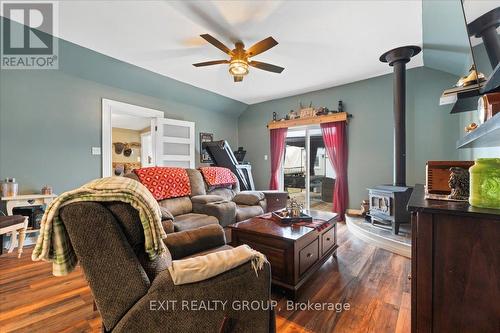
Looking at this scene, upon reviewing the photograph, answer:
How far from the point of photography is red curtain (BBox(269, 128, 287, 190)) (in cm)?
519

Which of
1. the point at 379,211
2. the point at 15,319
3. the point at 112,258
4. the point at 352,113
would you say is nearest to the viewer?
the point at 112,258

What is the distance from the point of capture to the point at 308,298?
175 centimetres

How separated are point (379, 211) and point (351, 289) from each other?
160 cm

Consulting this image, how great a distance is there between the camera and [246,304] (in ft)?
3.01

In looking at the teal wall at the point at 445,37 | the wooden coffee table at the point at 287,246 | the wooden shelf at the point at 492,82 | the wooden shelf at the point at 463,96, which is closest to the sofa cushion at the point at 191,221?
the wooden coffee table at the point at 287,246

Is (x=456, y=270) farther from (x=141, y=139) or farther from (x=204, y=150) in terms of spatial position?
(x=141, y=139)

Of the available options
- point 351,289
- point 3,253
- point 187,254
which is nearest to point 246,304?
point 187,254

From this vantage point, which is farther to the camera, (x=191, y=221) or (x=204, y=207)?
(x=204, y=207)

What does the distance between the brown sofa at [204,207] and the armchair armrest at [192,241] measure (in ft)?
1.79

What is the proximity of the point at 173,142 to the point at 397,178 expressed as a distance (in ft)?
13.2

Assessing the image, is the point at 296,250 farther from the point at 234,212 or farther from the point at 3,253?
the point at 3,253

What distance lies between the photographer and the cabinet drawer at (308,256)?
1.80m

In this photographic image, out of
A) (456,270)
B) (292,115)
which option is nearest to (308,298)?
(456,270)

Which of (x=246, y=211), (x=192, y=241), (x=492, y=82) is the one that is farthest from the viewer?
(x=246, y=211)
